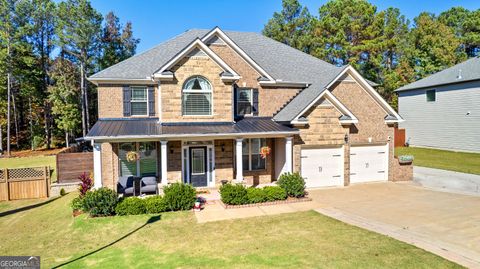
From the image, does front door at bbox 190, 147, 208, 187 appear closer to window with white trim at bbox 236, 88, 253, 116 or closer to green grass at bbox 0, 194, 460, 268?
window with white trim at bbox 236, 88, 253, 116

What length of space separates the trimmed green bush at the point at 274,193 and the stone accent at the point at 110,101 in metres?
9.46

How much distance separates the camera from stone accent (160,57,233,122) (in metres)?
14.3

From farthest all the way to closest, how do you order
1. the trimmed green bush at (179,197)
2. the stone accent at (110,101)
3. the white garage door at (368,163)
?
the white garage door at (368,163), the stone accent at (110,101), the trimmed green bush at (179,197)

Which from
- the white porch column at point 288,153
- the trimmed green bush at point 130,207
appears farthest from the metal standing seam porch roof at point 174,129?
the trimmed green bush at point 130,207

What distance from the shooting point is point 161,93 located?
14.2 metres

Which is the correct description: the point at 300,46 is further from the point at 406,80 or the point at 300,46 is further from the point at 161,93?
the point at 161,93

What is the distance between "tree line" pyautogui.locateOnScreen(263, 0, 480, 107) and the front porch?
86.0ft

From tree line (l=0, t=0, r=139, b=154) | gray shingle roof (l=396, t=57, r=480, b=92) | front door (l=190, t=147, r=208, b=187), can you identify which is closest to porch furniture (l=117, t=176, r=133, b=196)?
front door (l=190, t=147, r=208, b=187)

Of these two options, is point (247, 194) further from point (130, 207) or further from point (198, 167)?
point (130, 207)

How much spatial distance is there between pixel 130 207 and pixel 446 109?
30339mm

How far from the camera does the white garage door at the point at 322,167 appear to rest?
15492mm

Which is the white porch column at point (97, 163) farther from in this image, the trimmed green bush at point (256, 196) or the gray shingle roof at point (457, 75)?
the gray shingle roof at point (457, 75)

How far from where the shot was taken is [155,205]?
37.5 ft

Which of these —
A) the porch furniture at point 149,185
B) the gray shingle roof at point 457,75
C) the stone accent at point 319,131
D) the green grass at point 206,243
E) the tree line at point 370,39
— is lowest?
the green grass at point 206,243
